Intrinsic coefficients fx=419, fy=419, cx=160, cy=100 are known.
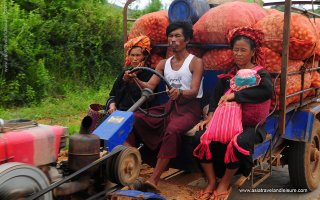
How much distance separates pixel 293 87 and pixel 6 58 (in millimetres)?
6895

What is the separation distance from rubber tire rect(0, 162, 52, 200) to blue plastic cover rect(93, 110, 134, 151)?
66cm

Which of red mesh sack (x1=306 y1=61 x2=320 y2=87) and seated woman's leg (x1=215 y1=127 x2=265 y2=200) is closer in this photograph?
seated woman's leg (x1=215 y1=127 x2=265 y2=200)

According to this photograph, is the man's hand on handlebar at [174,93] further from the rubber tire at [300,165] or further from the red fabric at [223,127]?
the rubber tire at [300,165]

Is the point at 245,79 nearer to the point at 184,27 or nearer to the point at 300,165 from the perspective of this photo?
the point at 184,27

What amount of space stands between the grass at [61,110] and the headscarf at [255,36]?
396 cm

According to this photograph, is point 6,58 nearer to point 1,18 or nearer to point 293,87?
point 1,18

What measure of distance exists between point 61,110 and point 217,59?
526cm

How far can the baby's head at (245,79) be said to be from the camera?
380 centimetres

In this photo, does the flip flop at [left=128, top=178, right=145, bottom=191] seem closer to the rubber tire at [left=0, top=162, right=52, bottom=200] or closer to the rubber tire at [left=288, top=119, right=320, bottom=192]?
the rubber tire at [left=0, top=162, right=52, bottom=200]

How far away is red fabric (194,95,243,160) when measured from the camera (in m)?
3.73

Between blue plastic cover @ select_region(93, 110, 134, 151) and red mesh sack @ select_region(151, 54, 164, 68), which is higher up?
red mesh sack @ select_region(151, 54, 164, 68)

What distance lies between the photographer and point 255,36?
3.98m

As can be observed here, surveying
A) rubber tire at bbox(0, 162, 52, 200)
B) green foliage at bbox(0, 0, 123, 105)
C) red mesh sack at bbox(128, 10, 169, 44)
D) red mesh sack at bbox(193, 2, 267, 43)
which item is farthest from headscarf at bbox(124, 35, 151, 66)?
green foliage at bbox(0, 0, 123, 105)

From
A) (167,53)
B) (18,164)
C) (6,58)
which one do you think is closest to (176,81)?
(167,53)
